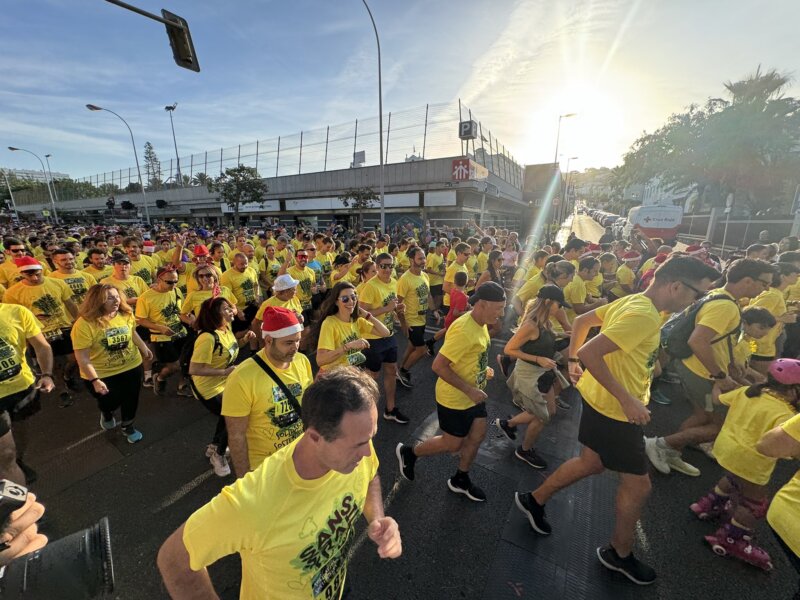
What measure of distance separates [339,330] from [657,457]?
3694mm

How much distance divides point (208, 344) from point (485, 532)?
3.07 metres

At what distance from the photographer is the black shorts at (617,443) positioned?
245cm

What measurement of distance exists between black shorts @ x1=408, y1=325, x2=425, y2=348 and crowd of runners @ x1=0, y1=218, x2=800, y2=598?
0.04m

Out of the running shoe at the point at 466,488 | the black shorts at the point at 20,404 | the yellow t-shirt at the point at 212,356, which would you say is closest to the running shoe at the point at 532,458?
the running shoe at the point at 466,488

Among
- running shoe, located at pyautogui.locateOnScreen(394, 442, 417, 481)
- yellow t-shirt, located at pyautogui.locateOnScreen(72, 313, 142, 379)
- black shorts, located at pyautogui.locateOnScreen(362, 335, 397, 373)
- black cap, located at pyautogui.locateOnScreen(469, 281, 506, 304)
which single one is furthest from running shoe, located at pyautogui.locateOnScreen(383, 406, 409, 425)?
yellow t-shirt, located at pyautogui.locateOnScreen(72, 313, 142, 379)

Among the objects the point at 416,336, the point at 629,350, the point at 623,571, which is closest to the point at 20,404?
the point at 416,336

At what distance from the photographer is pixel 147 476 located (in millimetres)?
3633

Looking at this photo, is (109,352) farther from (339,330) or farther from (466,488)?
(466,488)

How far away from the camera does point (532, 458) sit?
3842 mm

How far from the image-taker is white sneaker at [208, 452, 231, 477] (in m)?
3.58

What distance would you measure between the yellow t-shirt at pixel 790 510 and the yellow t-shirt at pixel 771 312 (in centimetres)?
351

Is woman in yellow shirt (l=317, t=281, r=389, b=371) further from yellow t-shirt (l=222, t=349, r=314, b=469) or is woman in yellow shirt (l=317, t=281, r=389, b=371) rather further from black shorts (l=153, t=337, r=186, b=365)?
black shorts (l=153, t=337, r=186, b=365)

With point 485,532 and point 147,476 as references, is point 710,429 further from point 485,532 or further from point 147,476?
point 147,476

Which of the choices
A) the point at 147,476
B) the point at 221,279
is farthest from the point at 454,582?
the point at 221,279
